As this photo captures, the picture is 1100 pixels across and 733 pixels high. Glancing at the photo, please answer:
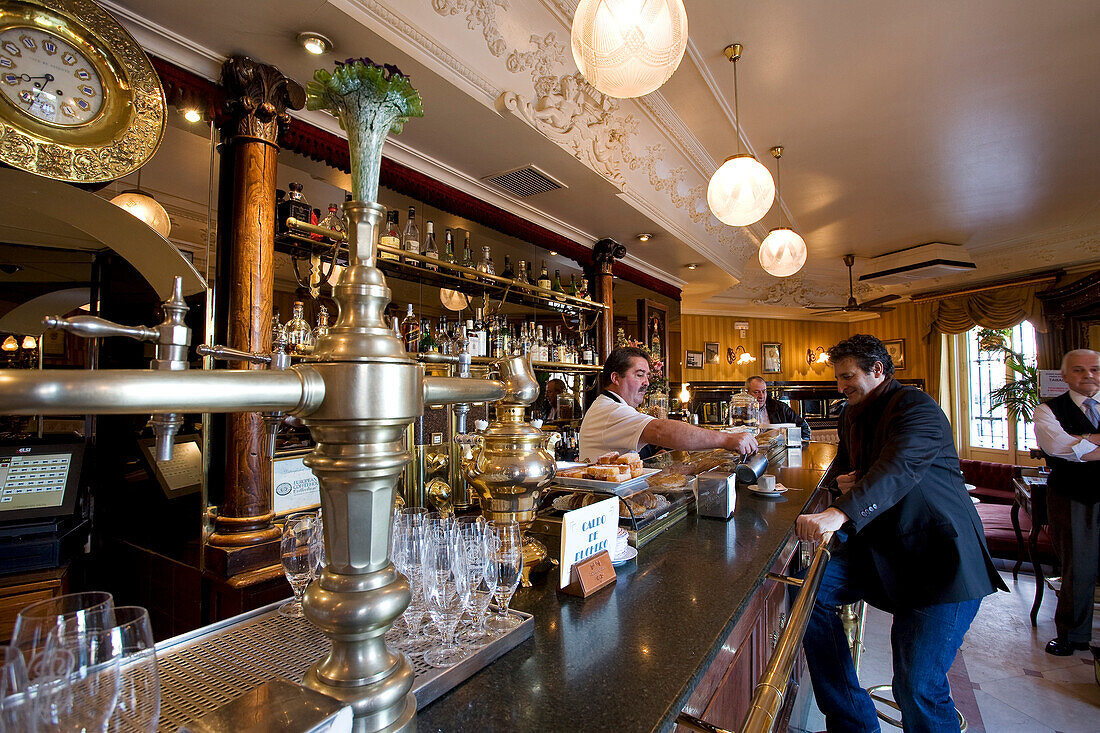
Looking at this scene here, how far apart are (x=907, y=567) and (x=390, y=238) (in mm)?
3061

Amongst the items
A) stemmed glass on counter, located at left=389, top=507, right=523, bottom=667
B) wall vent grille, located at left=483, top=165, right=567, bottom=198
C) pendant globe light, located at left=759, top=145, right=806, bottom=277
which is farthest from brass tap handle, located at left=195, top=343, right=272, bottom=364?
pendant globe light, located at left=759, top=145, right=806, bottom=277

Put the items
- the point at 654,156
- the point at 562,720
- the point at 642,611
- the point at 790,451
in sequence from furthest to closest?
the point at 654,156 → the point at 790,451 → the point at 642,611 → the point at 562,720

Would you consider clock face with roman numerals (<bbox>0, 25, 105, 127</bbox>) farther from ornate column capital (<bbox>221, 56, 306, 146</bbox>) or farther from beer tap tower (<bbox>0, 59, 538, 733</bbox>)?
beer tap tower (<bbox>0, 59, 538, 733</bbox>)

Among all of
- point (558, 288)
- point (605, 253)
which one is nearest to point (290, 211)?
point (558, 288)

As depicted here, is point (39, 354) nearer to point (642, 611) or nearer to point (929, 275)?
point (642, 611)

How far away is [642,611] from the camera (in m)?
1.14

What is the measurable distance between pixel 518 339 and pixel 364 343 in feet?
13.6

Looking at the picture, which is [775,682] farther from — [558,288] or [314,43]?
[558,288]

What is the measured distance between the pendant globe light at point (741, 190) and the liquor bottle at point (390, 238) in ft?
6.17

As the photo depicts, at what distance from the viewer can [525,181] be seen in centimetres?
384

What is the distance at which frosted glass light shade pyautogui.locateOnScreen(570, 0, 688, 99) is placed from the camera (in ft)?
6.21

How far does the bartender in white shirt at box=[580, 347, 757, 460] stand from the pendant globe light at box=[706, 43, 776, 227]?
1005 millimetres

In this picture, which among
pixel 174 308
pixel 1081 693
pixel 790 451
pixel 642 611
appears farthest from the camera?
pixel 790 451

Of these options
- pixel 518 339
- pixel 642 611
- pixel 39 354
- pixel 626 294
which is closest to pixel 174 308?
pixel 642 611
